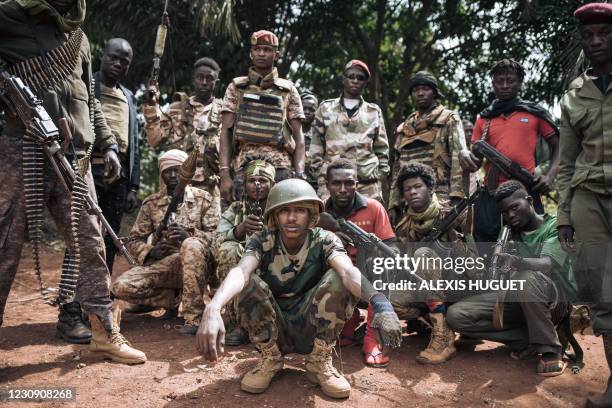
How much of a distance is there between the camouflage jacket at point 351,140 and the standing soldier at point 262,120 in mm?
681

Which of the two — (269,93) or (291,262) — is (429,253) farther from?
(269,93)

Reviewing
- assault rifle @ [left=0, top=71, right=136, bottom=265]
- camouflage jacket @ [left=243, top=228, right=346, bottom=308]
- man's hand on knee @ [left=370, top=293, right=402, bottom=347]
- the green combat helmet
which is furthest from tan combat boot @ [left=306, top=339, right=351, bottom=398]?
assault rifle @ [left=0, top=71, right=136, bottom=265]

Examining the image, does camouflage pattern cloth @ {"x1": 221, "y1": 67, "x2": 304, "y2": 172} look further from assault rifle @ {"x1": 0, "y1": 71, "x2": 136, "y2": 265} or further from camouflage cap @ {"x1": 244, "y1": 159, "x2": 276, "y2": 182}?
assault rifle @ {"x1": 0, "y1": 71, "x2": 136, "y2": 265}

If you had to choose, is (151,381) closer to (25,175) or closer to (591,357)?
(25,175)

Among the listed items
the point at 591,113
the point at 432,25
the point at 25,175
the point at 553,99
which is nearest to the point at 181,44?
the point at 432,25

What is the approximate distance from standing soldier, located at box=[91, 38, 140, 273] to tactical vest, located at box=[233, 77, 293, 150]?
1.01m

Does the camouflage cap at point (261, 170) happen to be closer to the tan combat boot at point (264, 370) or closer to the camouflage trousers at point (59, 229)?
the camouflage trousers at point (59, 229)

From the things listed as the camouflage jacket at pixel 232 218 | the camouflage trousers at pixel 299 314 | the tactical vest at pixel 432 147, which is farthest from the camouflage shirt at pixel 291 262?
the tactical vest at pixel 432 147

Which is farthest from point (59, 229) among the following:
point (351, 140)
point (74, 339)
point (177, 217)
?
point (351, 140)

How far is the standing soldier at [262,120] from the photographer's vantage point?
4.98 m

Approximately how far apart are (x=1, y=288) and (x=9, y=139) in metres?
0.92

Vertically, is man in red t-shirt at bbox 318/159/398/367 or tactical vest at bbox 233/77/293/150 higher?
tactical vest at bbox 233/77/293/150

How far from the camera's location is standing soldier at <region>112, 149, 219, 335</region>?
474cm

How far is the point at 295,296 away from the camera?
378cm
